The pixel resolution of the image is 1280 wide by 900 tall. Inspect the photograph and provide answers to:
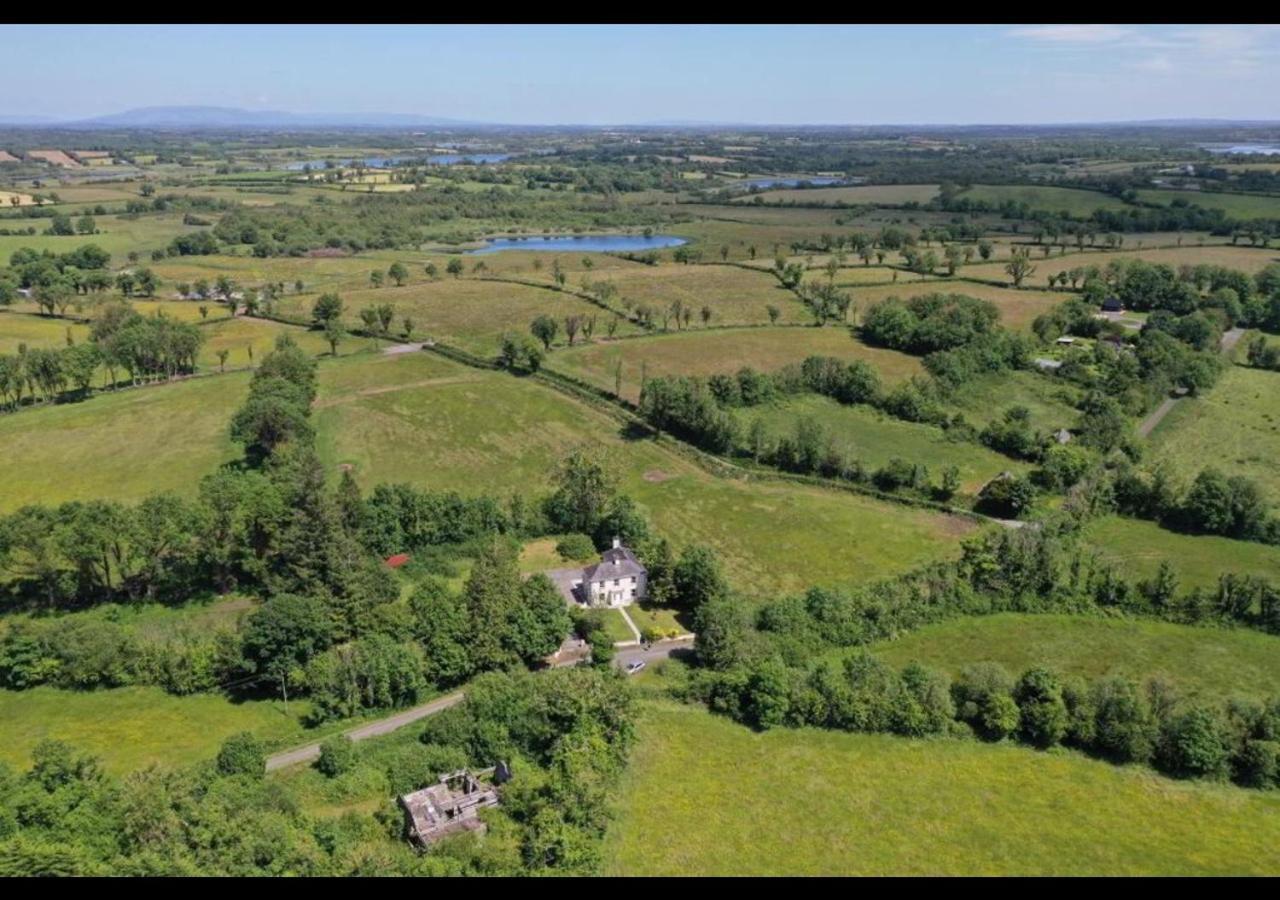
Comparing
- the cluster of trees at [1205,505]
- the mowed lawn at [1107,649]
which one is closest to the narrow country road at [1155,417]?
the cluster of trees at [1205,505]

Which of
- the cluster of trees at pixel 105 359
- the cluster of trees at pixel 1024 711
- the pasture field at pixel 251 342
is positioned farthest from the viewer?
the pasture field at pixel 251 342

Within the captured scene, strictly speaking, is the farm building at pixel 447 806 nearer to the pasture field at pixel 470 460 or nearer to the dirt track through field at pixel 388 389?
the pasture field at pixel 470 460

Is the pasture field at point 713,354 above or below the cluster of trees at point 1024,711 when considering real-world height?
above

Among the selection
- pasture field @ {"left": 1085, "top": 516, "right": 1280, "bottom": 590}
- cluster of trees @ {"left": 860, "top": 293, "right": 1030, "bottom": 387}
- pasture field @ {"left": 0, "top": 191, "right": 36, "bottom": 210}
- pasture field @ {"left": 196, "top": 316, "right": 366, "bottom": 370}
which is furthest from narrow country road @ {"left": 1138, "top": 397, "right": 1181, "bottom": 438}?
pasture field @ {"left": 0, "top": 191, "right": 36, "bottom": 210}

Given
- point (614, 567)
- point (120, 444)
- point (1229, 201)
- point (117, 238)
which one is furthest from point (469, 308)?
point (1229, 201)

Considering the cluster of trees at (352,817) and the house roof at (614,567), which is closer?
the cluster of trees at (352,817)

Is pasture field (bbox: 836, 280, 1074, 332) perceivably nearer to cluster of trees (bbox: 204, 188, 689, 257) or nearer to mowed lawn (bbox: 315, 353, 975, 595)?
mowed lawn (bbox: 315, 353, 975, 595)

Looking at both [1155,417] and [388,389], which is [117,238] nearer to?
[388,389]
